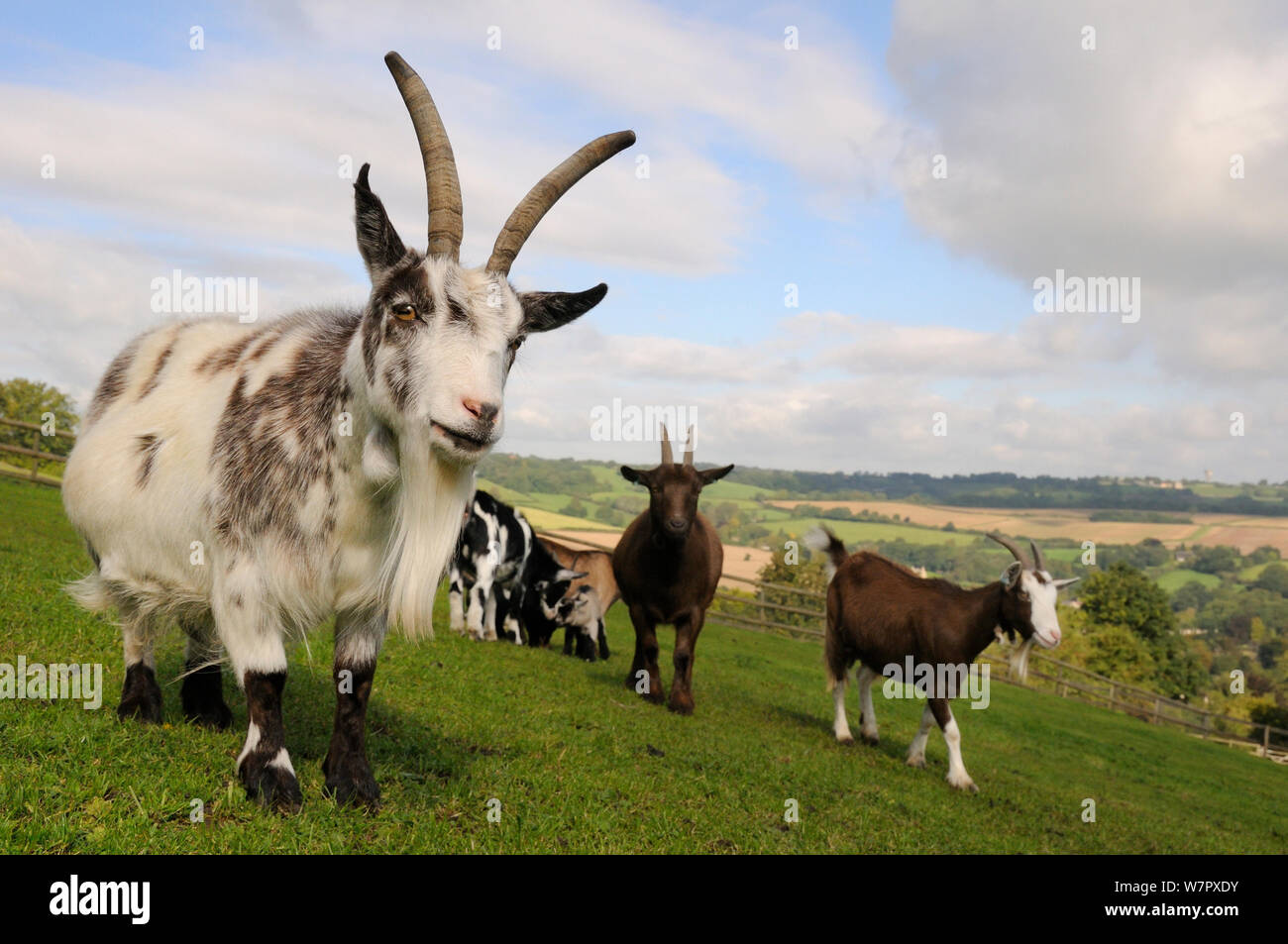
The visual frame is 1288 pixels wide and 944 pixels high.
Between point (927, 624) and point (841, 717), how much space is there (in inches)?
75.6

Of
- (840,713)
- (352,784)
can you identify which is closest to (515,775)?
(352,784)

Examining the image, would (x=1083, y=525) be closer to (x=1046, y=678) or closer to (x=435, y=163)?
(x=1046, y=678)

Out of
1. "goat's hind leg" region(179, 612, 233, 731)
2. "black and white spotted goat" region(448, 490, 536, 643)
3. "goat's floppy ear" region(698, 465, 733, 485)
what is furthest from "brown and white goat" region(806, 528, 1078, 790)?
"goat's hind leg" region(179, 612, 233, 731)

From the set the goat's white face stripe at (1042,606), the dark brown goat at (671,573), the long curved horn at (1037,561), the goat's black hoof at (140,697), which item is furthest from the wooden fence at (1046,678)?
the goat's black hoof at (140,697)

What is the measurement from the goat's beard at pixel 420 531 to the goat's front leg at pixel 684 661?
6.60 meters

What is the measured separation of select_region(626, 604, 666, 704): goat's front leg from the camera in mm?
11154

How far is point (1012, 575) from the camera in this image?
10773mm

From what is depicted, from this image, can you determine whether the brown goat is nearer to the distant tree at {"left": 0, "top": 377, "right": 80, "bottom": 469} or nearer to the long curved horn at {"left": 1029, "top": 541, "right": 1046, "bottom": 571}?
the long curved horn at {"left": 1029, "top": 541, "right": 1046, "bottom": 571}

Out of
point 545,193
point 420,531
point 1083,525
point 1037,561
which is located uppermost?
point 545,193

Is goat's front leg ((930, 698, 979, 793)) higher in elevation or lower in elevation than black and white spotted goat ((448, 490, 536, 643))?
lower

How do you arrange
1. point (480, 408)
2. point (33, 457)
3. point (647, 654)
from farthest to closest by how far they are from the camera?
point (33, 457)
point (647, 654)
point (480, 408)

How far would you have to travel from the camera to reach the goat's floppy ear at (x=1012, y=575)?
10.7m

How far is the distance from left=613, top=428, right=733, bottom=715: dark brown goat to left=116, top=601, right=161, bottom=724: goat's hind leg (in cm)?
625

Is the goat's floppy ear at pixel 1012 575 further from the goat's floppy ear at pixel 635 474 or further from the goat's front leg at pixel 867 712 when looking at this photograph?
the goat's floppy ear at pixel 635 474
